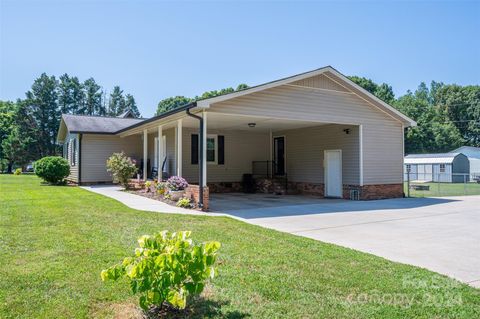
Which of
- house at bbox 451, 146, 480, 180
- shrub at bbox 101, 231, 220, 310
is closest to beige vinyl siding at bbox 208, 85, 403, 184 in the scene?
shrub at bbox 101, 231, 220, 310

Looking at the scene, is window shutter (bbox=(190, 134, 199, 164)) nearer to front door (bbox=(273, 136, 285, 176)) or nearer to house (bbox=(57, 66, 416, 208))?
house (bbox=(57, 66, 416, 208))

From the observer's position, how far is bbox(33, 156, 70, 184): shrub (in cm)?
1889

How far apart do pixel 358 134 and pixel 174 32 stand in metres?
7.80

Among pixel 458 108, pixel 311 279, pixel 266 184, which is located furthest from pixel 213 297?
pixel 458 108

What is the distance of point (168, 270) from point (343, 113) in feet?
37.7

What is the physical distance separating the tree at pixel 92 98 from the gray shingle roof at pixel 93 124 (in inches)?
1314

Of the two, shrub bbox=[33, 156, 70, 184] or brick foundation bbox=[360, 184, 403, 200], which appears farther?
shrub bbox=[33, 156, 70, 184]

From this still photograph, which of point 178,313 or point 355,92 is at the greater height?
point 355,92

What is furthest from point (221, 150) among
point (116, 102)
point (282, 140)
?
point (116, 102)

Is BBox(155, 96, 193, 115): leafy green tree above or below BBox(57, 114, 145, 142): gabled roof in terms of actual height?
above

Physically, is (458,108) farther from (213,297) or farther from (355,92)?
(213,297)

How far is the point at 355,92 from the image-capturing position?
1359 centimetres

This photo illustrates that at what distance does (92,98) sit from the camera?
178 feet

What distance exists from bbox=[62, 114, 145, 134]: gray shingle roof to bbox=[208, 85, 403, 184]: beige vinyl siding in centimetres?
1086
